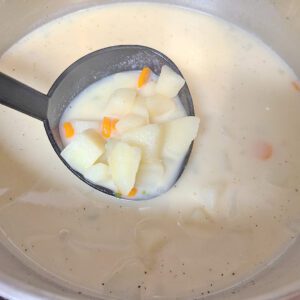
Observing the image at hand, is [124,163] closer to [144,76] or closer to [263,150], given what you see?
[144,76]

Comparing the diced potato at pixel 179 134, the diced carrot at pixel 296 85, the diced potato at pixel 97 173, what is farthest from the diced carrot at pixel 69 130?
the diced carrot at pixel 296 85

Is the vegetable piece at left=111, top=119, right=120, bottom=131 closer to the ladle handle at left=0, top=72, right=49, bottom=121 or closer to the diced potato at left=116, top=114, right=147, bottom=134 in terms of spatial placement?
the diced potato at left=116, top=114, right=147, bottom=134

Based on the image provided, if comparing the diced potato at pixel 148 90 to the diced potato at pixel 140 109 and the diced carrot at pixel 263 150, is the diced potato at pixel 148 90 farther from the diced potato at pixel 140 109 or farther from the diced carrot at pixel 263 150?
the diced carrot at pixel 263 150

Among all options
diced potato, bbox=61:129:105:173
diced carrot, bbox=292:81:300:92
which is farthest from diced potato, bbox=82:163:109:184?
diced carrot, bbox=292:81:300:92

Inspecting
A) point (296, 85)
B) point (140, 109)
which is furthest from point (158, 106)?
point (296, 85)

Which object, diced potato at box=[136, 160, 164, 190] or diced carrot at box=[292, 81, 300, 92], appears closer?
diced potato at box=[136, 160, 164, 190]

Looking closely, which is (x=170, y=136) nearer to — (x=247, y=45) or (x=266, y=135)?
(x=266, y=135)
